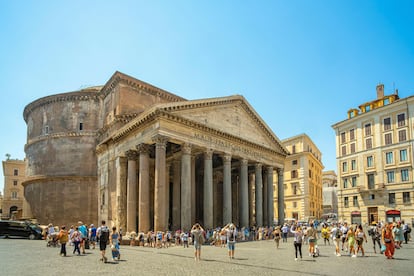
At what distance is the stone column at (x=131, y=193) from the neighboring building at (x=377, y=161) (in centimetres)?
2387

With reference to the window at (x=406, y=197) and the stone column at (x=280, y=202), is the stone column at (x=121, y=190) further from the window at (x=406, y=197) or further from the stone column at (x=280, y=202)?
the window at (x=406, y=197)

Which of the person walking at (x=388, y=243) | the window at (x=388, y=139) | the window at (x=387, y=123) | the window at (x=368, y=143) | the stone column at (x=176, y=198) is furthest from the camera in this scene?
the window at (x=368, y=143)

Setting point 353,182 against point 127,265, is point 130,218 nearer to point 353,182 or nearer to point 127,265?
point 127,265

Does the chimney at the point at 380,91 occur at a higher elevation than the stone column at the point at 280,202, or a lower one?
higher

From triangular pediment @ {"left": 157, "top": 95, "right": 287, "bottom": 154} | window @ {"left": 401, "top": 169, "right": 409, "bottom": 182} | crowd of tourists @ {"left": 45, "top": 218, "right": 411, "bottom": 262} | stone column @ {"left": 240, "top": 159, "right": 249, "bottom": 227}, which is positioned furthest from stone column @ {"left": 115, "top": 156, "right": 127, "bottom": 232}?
window @ {"left": 401, "top": 169, "right": 409, "bottom": 182}

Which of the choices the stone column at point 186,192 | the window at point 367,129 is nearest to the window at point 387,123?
the window at point 367,129

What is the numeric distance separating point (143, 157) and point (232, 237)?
1096 cm

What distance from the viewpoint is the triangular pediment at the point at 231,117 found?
75.0 ft

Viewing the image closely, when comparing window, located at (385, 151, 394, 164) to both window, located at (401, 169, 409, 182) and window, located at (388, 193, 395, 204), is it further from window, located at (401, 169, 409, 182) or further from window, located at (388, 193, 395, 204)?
window, located at (388, 193, 395, 204)

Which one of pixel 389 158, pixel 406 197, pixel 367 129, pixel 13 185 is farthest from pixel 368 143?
pixel 13 185

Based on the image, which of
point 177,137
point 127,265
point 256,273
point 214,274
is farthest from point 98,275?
point 177,137

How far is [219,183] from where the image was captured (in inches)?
1400

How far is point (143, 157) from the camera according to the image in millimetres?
22609

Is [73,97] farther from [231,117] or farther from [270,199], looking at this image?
[270,199]
